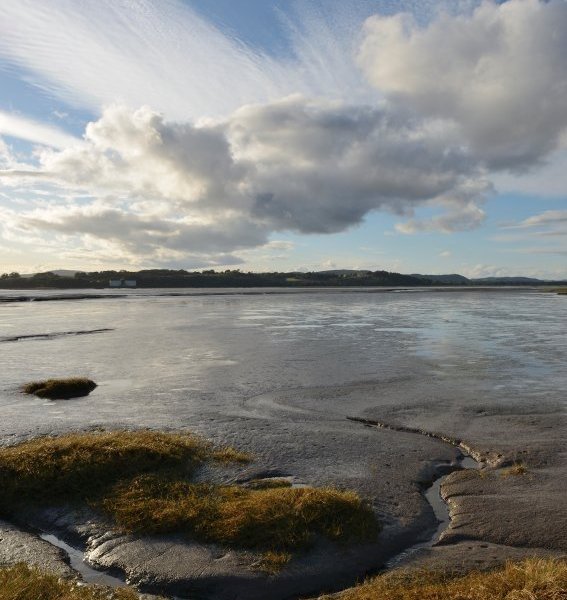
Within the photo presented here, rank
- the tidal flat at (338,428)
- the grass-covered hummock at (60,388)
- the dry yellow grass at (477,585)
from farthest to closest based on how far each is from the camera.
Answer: the grass-covered hummock at (60,388), the tidal flat at (338,428), the dry yellow grass at (477,585)

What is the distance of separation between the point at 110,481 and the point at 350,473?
5.51m

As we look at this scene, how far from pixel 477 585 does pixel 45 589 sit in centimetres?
611

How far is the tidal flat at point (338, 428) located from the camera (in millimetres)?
9125

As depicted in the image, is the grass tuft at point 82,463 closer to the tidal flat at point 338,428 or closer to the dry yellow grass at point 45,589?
the tidal flat at point 338,428

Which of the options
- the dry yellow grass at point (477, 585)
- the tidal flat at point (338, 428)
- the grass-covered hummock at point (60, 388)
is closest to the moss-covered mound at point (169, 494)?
the tidal flat at point (338, 428)

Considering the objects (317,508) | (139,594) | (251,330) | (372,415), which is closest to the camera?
(139,594)

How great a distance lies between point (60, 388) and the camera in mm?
22672

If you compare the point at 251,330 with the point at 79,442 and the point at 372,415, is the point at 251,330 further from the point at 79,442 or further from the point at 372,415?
the point at 79,442

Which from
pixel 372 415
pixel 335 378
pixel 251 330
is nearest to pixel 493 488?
pixel 372 415

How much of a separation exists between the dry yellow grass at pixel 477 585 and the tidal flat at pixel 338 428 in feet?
1.78

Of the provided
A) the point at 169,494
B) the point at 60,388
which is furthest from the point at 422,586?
the point at 60,388

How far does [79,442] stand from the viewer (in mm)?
13648

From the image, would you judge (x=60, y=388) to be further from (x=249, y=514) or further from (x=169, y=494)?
(x=249, y=514)

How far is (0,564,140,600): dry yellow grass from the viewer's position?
7.63 metres
